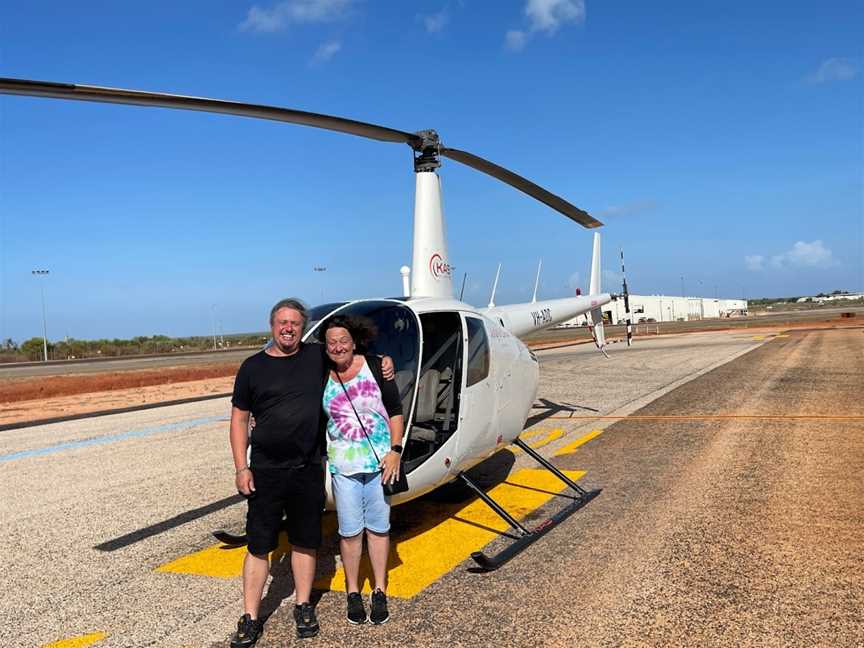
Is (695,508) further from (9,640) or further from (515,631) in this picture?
(9,640)

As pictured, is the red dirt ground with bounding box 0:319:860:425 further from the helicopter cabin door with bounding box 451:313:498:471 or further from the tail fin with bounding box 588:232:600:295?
the helicopter cabin door with bounding box 451:313:498:471

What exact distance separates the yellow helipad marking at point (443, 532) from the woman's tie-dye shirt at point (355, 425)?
3.61 ft

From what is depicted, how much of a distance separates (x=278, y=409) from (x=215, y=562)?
2.17 meters

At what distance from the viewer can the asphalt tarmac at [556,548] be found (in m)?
3.69

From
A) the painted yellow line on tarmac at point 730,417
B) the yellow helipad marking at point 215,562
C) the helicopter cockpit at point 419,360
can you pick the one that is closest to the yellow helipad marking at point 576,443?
the painted yellow line on tarmac at point 730,417

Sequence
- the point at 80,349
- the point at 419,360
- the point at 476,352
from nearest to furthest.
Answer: the point at 419,360, the point at 476,352, the point at 80,349

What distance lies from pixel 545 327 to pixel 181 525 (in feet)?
20.2

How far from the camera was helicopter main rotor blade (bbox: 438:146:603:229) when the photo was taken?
6.98 m

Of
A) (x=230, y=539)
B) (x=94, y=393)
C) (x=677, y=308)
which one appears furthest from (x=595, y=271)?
(x=677, y=308)

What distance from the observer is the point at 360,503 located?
3836 mm

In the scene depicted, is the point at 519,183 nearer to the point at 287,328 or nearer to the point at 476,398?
the point at 476,398

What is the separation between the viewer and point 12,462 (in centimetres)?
933

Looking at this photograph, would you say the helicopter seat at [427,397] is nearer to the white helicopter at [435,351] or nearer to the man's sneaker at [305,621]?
the white helicopter at [435,351]

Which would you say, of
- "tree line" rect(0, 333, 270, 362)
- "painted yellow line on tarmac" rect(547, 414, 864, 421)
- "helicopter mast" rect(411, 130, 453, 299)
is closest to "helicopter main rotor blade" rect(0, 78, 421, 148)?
"helicopter mast" rect(411, 130, 453, 299)
